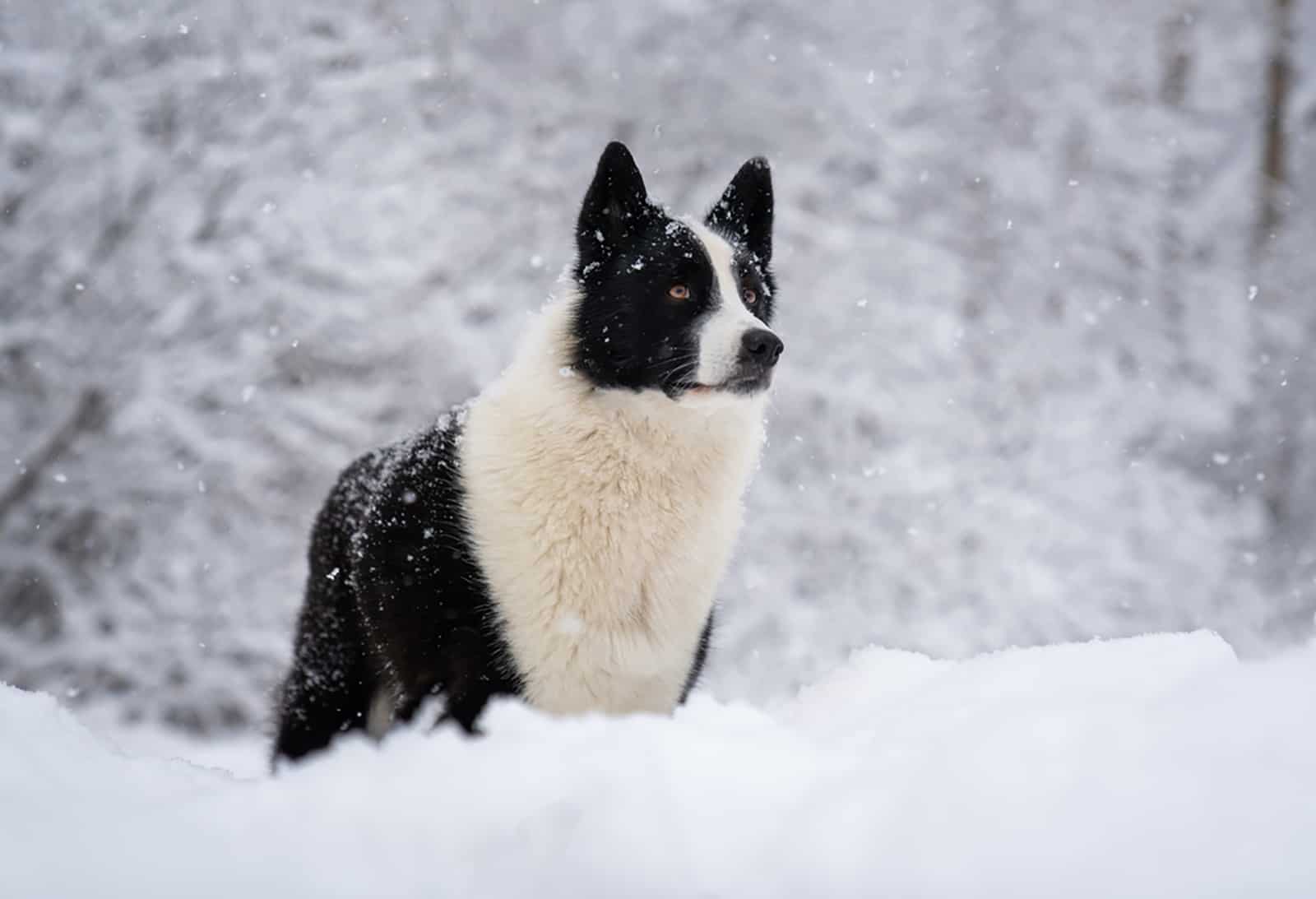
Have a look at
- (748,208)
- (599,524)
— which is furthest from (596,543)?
(748,208)

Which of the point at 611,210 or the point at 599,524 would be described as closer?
the point at 599,524

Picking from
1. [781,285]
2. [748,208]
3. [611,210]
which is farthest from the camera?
[781,285]

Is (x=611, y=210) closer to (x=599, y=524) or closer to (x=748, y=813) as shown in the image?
(x=599, y=524)

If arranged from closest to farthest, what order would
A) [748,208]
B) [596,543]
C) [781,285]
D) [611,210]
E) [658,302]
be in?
[596,543] → [658,302] → [611,210] → [748,208] → [781,285]

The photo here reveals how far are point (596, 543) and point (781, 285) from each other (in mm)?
7424

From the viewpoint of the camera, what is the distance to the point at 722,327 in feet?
9.45

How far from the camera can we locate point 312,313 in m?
7.83

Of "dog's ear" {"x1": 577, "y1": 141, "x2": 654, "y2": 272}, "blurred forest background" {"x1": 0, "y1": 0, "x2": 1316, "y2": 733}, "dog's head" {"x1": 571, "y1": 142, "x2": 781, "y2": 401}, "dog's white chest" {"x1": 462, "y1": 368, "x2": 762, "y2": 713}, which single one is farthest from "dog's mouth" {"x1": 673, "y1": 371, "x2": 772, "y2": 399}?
"blurred forest background" {"x1": 0, "y1": 0, "x2": 1316, "y2": 733}

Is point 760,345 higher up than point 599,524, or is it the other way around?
point 760,345

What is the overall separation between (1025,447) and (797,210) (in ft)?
9.21

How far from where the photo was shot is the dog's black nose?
2.82m

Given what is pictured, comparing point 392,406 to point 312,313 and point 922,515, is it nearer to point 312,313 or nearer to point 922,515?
point 312,313

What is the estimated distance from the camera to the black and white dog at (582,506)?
2736 mm

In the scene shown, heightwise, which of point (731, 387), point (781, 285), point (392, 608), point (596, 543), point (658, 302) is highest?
point (658, 302)
